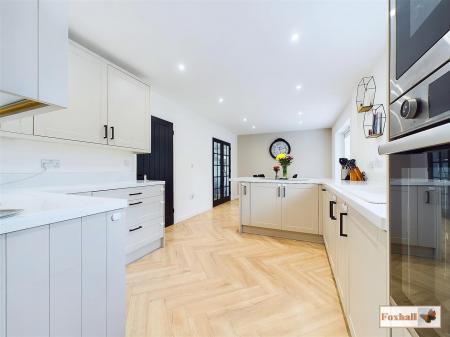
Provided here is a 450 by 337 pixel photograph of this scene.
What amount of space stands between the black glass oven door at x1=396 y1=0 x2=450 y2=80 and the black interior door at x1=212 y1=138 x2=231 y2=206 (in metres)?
5.50

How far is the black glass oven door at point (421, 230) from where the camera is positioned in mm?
440

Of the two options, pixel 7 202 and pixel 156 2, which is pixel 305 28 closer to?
pixel 156 2

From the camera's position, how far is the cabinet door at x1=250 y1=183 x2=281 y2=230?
319 centimetres

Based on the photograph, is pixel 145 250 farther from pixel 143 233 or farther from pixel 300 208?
pixel 300 208

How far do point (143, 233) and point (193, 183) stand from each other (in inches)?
94.8

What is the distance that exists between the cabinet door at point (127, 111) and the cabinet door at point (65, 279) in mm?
1691

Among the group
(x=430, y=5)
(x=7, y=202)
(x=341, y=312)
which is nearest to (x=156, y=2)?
(x=7, y=202)

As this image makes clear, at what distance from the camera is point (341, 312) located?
154cm

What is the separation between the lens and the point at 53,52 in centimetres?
90

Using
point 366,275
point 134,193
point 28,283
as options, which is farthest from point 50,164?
point 366,275

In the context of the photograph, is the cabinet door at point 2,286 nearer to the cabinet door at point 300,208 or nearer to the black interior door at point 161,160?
the black interior door at point 161,160

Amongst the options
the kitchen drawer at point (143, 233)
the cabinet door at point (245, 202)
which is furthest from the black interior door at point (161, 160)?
the cabinet door at point (245, 202)

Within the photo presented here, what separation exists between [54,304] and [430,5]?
149cm

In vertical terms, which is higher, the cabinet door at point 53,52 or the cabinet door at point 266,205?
the cabinet door at point 53,52
